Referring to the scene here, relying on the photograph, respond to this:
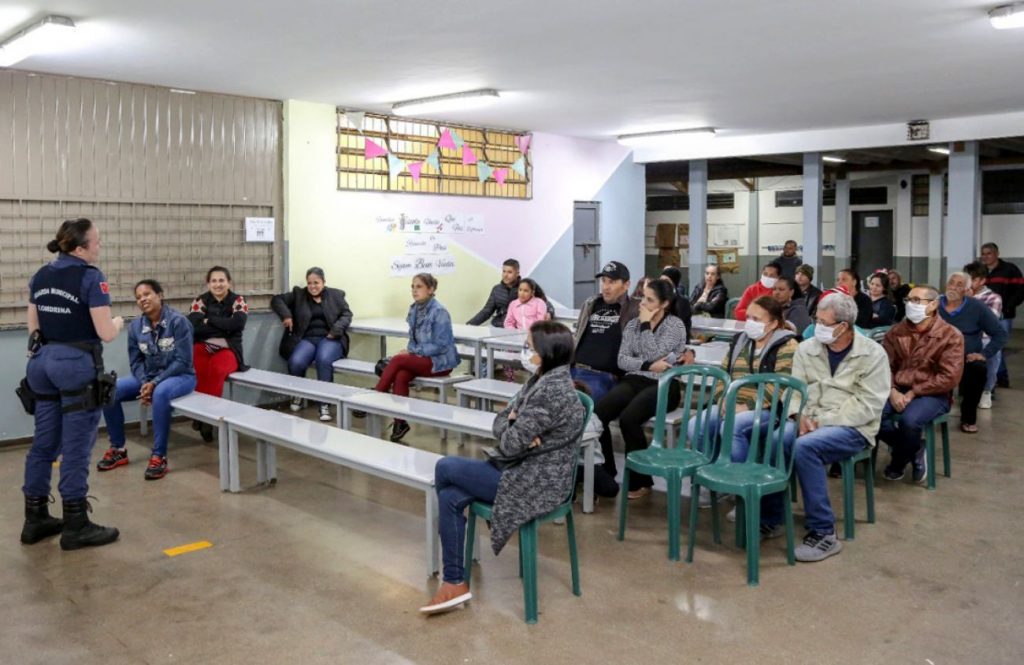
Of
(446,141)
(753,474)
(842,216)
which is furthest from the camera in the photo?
(842,216)

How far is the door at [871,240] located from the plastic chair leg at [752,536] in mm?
13139

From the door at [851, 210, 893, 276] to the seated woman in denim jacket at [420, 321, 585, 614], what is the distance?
44.9ft

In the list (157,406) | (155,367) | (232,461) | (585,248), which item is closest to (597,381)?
(232,461)

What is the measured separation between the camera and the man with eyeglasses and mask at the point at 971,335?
6.66m

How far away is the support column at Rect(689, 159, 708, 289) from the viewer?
1100cm

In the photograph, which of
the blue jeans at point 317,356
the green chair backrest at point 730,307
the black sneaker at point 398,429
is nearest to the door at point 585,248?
the green chair backrest at point 730,307

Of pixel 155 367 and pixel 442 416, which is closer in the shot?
pixel 442 416

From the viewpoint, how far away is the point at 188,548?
167 inches

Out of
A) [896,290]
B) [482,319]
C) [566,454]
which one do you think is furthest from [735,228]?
[566,454]

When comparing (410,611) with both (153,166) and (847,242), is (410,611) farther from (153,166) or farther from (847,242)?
(847,242)

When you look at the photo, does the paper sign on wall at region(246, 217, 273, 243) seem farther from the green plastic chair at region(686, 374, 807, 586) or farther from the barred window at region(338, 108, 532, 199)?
the green plastic chair at region(686, 374, 807, 586)

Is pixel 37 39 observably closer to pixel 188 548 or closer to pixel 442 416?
pixel 188 548

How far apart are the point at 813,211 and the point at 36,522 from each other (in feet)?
28.5

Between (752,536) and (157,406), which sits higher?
(157,406)
